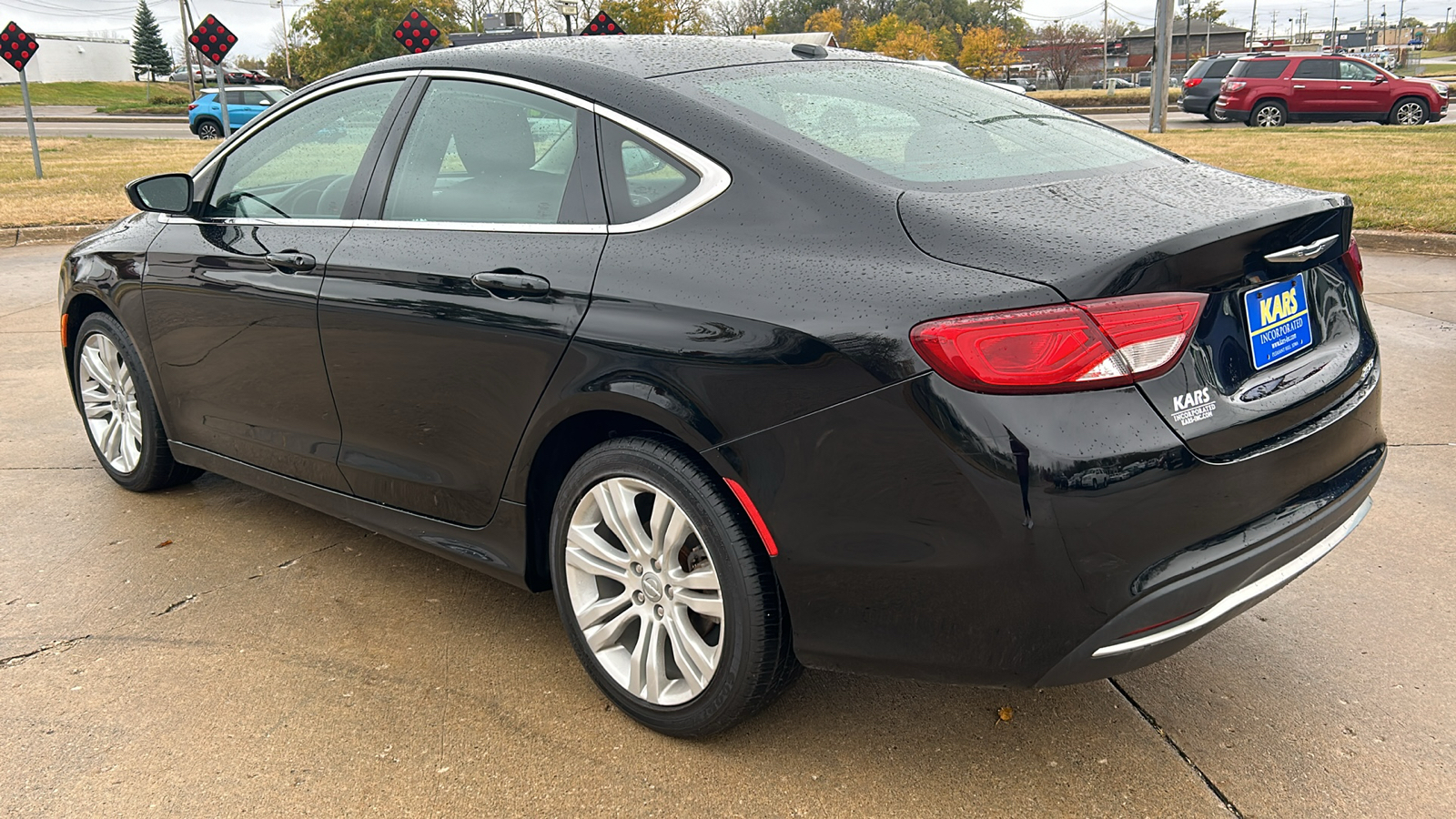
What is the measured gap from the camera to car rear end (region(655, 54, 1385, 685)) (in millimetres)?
2027

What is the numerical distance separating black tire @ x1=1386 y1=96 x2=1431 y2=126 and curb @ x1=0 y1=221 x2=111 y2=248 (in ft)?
78.5

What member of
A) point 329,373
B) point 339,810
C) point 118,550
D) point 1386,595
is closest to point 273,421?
point 329,373

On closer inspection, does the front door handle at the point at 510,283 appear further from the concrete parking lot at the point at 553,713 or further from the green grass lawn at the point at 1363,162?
the green grass lawn at the point at 1363,162

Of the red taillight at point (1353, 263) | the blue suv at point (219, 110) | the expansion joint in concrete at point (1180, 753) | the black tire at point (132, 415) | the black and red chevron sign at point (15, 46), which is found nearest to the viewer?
the expansion joint in concrete at point (1180, 753)

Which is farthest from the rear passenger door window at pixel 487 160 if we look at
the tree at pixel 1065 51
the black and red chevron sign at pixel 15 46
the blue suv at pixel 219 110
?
the tree at pixel 1065 51

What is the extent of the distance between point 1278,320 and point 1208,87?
88.6 ft

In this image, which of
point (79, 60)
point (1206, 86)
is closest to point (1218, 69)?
point (1206, 86)

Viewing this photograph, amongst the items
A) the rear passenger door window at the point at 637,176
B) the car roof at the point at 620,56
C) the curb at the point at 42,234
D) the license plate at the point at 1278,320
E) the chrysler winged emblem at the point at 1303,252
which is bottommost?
the curb at the point at 42,234

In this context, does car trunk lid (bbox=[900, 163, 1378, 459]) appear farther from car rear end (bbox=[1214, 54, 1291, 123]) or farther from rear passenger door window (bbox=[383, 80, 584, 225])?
car rear end (bbox=[1214, 54, 1291, 123])

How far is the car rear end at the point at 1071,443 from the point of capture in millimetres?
2027

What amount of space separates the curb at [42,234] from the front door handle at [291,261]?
10.2 meters

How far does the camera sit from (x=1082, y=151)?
2.86 metres

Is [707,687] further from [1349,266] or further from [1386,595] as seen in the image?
[1386,595]

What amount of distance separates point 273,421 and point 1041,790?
2525 mm
